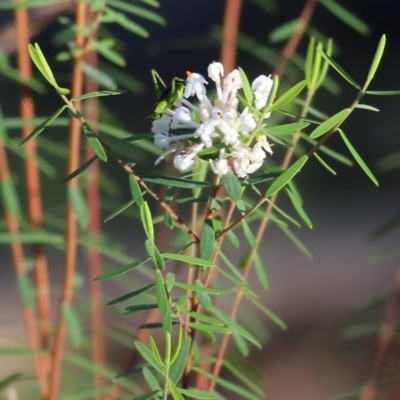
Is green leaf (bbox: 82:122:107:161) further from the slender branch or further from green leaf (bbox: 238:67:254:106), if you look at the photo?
the slender branch

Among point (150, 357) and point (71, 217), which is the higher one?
point (71, 217)

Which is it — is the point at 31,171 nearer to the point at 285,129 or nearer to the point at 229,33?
the point at 229,33

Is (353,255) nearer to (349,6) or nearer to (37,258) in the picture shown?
(349,6)

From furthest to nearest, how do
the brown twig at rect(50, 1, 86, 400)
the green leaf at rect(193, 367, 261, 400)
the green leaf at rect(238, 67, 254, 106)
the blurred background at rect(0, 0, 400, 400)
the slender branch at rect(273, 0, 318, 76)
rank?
the blurred background at rect(0, 0, 400, 400) < the slender branch at rect(273, 0, 318, 76) < the brown twig at rect(50, 1, 86, 400) < the green leaf at rect(193, 367, 261, 400) < the green leaf at rect(238, 67, 254, 106)

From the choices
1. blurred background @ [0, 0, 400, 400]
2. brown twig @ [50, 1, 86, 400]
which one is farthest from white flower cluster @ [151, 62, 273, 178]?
blurred background @ [0, 0, 400, 400]

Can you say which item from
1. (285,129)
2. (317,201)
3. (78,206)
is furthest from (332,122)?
(317,201)

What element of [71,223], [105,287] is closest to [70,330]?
[71,223]
